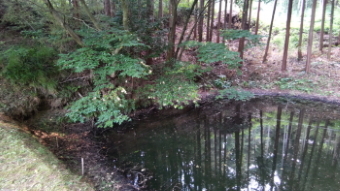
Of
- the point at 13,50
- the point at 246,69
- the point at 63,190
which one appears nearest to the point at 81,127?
the point at 13,50

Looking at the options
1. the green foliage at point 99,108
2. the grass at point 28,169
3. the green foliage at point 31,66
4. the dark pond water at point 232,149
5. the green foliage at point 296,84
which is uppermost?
the green foliage at point 31,66

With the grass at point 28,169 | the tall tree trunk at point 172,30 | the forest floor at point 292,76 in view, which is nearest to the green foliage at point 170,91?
the tall tree trunk at point 172,30

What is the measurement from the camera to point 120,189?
4438mm

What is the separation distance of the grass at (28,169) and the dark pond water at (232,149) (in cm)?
157

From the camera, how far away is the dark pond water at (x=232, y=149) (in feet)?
16.2

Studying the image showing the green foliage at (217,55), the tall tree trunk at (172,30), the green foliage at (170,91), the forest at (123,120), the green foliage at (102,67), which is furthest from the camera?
the tall tree trunk at (172,30)

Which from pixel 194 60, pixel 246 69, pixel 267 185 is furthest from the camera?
pixel 246 69

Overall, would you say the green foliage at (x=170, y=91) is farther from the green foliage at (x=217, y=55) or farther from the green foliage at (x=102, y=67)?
the green foliage at (x=102, y=67)

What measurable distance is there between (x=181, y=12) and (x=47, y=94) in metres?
13.7

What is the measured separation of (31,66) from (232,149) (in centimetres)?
678

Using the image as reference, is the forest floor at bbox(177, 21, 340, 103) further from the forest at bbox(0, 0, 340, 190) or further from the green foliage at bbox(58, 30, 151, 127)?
the green foliage at bbox(58, 30, 151, 127)

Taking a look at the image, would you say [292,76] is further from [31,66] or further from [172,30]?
[31,66]

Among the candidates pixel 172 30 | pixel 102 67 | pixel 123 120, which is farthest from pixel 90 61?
pixel 172 30

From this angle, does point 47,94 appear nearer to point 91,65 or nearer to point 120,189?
point 91,65
